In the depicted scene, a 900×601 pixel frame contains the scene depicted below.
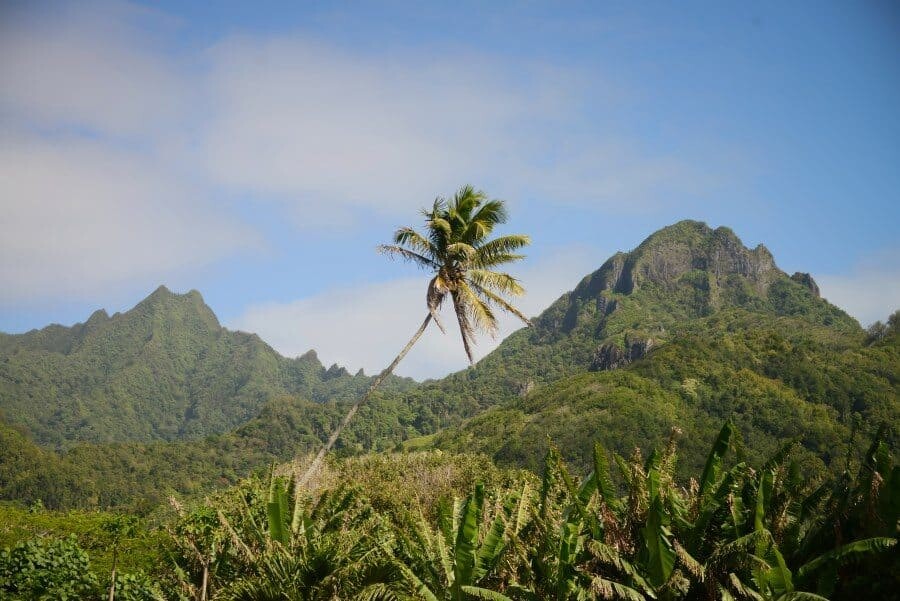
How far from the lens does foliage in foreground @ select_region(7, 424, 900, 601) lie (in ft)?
23.9

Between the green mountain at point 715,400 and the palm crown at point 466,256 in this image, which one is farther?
the green mountain at point 715,400

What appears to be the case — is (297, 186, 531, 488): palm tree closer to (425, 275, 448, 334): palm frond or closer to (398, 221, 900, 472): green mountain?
(425, 275, 448, 334): palm frond

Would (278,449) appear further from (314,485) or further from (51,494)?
(314,485)

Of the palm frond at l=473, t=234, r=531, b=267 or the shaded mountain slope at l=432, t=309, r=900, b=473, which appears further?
the shaded mountain slope at l=432, t=309, r=900, b=473

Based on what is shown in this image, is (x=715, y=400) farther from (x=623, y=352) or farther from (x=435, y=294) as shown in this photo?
(x=435, y=294)

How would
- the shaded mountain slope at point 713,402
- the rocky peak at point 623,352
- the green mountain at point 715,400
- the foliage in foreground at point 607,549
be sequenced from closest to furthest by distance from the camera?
1. the foliage in foreground at point 607,549
2. the shaded mountain slope at point 713,402
3. the green mountain at point 715,400
4. the rocky peak at point 623,352

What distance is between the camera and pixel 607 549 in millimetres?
7879

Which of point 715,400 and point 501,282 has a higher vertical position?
point 715,400

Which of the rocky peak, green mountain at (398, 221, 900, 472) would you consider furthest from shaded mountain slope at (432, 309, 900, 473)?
the rocky peak

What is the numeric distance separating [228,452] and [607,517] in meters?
→ 148

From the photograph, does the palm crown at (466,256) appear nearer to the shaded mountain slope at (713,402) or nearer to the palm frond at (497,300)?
the palm frond at (497,300)

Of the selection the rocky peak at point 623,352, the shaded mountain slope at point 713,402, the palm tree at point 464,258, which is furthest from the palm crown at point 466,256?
the rocky peak at point 623,352

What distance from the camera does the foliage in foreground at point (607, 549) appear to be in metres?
7.27

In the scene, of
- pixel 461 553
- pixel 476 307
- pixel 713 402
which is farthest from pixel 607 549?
pixel 713 402
